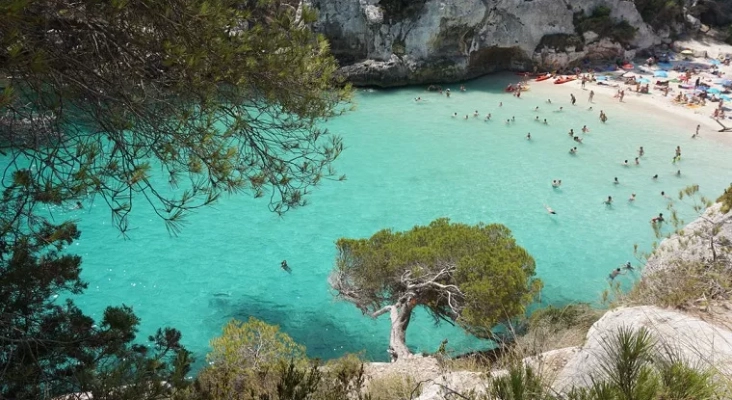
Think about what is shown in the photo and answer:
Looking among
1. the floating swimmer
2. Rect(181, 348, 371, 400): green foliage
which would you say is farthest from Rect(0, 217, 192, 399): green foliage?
the floating swimmer

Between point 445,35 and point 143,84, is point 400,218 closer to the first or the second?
point 143,84

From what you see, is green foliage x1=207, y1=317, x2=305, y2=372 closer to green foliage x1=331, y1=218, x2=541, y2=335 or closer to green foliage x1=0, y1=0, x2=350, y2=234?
green foliage x1=331, y1=218, x2=541, y2=335

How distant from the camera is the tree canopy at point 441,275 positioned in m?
8.88

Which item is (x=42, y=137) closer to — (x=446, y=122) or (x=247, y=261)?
(x=247, y=261)

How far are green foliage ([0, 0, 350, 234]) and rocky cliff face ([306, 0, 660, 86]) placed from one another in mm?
24409

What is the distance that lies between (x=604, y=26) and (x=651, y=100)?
6.65 metres

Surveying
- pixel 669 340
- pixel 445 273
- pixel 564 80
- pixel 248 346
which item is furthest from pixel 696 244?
pixel 564 80

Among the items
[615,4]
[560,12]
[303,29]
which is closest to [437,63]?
[560,12]

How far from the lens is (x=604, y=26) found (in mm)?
31266

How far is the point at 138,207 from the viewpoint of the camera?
57.8 feet

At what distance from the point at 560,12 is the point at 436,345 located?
25235mm

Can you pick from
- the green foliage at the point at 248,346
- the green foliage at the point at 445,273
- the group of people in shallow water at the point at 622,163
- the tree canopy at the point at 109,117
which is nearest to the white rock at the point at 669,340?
the tree canopy at the point at 109,117

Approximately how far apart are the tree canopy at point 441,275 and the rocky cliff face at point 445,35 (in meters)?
20.0

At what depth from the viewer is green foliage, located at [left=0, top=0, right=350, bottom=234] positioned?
13.1ft
